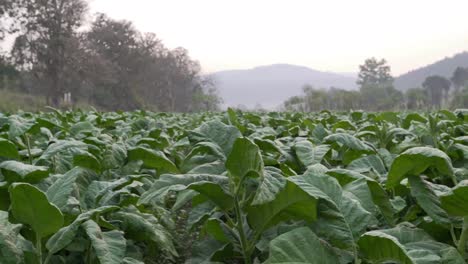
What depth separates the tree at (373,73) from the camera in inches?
4626

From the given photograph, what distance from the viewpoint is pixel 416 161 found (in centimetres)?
132

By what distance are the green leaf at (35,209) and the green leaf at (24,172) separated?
0.35 meters

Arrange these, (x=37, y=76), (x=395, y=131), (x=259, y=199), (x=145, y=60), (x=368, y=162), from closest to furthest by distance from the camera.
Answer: (x=259, y=199) → (x=368, y=162) → (x=395, y=131) → (x=37, y=76) → (x=145, y=60)

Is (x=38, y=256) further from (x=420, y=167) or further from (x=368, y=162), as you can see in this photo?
(x=368, y=162)

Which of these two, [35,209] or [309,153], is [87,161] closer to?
[35,209]

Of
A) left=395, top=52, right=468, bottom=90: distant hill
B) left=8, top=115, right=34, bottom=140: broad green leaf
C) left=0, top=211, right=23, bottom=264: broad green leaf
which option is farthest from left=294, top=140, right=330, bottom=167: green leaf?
left=395, top=52, right=468, bottom=90: distant hill

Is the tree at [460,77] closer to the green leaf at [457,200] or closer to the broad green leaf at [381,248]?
the green leaf at [457,200]

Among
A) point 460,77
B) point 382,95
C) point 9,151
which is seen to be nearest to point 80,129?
point 9,151

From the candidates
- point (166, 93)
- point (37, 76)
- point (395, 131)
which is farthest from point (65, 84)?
point (395, 131)

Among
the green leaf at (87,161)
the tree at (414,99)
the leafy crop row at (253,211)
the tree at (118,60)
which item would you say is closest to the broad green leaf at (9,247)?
the leafy crop row at (253,211)

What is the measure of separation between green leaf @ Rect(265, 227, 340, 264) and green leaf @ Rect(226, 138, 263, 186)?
0.92 ft

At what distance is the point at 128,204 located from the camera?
67.3 inches

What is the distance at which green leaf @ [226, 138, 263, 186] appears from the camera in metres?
1.34

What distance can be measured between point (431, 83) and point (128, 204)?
101622 millimetres
